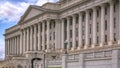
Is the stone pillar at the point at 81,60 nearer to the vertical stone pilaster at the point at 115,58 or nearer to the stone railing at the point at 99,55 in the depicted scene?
the stone railing at the point at 99,55

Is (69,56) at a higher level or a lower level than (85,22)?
lower

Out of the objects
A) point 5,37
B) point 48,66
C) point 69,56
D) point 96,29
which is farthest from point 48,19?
point 5,37

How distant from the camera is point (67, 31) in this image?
89312 mm

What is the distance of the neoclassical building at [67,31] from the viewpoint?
67750mm

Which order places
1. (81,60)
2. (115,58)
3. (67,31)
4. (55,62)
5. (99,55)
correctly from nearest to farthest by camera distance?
1. (115,58)
2. (99,55)
3. (81,60)
4. (55,62)
5. (67,31)

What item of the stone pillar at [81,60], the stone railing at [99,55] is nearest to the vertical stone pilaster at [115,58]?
the stone railing at [99,55]

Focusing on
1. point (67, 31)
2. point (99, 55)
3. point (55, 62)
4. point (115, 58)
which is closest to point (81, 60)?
point (99, 55)

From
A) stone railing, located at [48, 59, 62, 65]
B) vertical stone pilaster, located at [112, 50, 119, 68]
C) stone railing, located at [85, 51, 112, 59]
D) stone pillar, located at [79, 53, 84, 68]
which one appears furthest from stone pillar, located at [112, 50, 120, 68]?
stone railing, located at [48, 59, 62, 65]

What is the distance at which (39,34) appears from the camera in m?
100

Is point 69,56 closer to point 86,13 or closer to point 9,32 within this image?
point 86,13

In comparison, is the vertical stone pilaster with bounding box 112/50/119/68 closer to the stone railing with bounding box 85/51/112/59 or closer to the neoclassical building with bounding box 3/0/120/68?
the stone railing with bounding box 85/51/112/59

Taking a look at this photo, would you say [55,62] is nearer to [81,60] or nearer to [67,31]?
[81,60]

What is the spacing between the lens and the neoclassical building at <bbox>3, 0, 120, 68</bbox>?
2667 inches

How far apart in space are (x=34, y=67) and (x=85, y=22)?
2155cm
